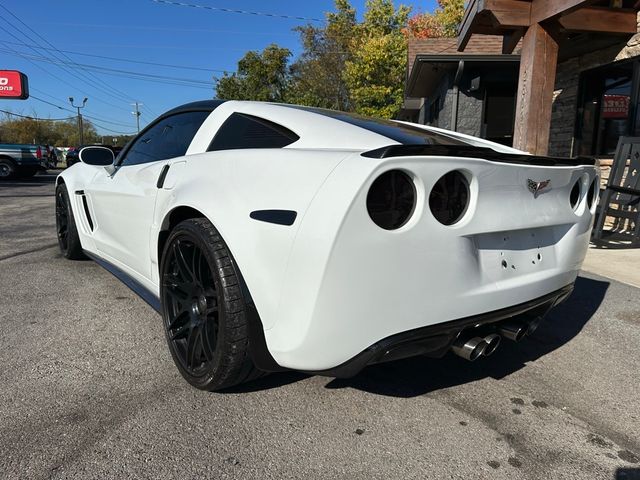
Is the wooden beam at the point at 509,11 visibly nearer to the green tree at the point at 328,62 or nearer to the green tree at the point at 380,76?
the green tree at the point at 380,76

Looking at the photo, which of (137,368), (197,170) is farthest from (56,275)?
(197,170)

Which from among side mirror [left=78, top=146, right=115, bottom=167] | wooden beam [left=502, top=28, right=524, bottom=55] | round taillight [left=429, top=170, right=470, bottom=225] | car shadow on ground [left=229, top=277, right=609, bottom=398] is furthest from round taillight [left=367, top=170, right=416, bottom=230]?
wooden beam [left=502, top=28, right=524, bottom=55]

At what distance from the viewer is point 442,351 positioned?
2066 millimetres

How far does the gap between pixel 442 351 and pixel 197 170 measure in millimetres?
1423

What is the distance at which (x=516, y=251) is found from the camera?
2203mm

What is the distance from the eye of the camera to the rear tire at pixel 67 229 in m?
4.57

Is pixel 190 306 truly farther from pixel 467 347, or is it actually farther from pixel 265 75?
pixel 265 75

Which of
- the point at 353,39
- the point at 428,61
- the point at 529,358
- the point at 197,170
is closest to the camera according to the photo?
the point at 197,170

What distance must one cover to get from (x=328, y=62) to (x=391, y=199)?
35.1 metres

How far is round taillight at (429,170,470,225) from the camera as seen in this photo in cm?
188

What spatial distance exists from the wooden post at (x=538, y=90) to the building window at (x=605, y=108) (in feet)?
6.29

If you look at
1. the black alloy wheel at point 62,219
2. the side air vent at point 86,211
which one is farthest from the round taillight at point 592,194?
the black alloy wheel at point 62,219

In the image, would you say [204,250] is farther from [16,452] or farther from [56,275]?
[56,275]

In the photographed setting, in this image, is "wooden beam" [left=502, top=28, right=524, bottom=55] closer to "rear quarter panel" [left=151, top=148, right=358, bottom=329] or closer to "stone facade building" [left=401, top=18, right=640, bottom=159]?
"stone facade building" [left=401, top=18, right=640, bottom=159]
